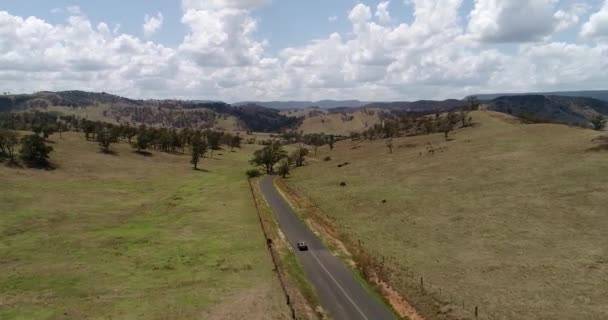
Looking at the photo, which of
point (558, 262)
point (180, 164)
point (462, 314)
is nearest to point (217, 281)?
point (462, 314)

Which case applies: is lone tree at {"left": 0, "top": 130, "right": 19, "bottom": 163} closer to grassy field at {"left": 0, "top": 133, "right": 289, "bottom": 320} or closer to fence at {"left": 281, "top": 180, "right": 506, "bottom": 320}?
grassy field at {"left": 0, "top": 133, "right": 289, "bottom": 320}

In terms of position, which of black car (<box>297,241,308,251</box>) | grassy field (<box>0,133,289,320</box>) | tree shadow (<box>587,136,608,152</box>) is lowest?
black car (<box>297,241,308,251</box>)

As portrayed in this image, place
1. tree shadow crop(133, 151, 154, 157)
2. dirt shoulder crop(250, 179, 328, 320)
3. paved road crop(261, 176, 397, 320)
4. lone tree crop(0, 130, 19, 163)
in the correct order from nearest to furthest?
dirt shoulder crop(250, 179, 328, 320) → paved road crop(261, 176, 397, 320) → lone tree crop(0, 130, 19, 163) → tree shadow crop(133, 151, 154, 157)

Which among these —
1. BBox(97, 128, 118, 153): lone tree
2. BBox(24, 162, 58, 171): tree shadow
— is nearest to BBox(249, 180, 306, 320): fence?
BBox(24, 162, 58, 171): tree shadow

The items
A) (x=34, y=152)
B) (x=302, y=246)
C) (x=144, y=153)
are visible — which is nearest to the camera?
(x=302, y=246)

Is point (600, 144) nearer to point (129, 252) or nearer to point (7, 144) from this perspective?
point (129, 252)

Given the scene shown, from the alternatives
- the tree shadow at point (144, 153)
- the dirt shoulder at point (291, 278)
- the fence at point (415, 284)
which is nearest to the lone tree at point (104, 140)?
the tree shadow at point (144, 153)

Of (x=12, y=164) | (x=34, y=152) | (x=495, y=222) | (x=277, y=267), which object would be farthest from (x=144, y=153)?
(x=495, y=222)
